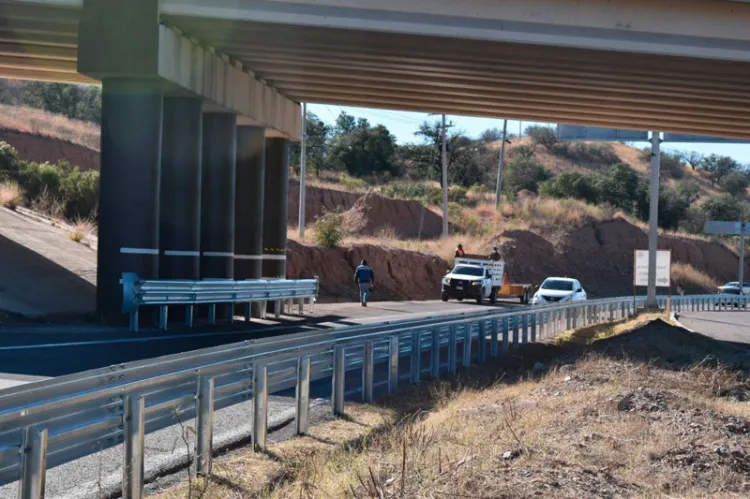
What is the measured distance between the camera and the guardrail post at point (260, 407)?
970cm

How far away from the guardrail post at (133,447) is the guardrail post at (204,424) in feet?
2.85

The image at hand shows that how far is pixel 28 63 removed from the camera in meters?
29.0

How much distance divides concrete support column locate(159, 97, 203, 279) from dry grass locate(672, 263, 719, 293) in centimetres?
5678

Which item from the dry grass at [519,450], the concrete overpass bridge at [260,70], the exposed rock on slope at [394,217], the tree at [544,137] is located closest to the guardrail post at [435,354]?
the dry grass at [519,450]

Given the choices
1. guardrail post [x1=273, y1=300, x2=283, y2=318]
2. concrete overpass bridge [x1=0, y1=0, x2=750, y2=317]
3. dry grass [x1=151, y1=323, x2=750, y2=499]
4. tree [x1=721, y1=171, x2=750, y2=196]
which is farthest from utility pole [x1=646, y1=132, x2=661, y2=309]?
tree [x1=721, y1=171, x2=750, y2=196]

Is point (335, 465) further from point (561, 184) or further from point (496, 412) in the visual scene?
point (561, 184)

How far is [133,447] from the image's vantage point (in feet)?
25.3

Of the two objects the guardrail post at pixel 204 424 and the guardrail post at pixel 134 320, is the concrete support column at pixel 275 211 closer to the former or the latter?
the guardrail post at pixel 134 320

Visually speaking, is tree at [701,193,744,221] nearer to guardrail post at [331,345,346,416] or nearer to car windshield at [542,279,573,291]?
car windshield at [542,279,573,291]

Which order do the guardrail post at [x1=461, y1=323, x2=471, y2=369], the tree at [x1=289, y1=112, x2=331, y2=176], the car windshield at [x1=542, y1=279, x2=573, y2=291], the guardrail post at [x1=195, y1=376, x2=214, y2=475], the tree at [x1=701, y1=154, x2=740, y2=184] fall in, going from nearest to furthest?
the guardrail post at [x1=195, y1=376, x2=214, y2=475] < the guardrail post at [x1=461, y1=323, x2=471, y2=369] < the car windshield at [x1=542, y1=279, x2=573, y2=291] < the tree at [x1=289, y1=112, x2=331, y2=176] < the tree at [x1=701, y1=154, x2=740, y2=184]

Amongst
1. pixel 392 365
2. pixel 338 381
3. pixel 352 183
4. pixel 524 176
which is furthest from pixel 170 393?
pixel 524 176

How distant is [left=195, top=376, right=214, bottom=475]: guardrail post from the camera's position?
28.4 ft

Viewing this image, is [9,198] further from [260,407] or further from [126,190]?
[260,407]

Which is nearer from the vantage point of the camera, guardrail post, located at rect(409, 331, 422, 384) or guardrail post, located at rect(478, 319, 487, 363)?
guardrail post, located at rect(409, 331, 422, 384)
